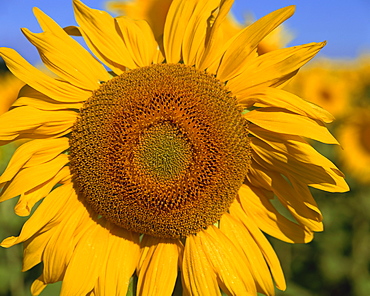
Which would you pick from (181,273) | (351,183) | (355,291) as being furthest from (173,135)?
(351,183)

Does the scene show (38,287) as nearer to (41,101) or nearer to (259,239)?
(41,101)

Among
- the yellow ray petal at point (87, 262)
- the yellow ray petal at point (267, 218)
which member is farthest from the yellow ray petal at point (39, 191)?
the yellow ray petal at point (267, 218)

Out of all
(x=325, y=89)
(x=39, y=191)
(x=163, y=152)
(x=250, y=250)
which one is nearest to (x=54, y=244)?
(x=39, y=191)

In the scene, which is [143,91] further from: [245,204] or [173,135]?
[245,204]

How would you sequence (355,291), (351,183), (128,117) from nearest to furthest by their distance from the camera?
(128,117), (355,291), (351,183)

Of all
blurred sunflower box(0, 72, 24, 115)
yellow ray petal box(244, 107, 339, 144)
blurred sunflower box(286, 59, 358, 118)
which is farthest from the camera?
blurred sunflower box(286, 59, 358, 118)

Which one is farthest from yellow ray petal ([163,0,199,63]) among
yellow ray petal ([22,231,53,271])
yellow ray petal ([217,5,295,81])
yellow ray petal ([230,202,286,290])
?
yellow ray petal ([22,231,53,271])

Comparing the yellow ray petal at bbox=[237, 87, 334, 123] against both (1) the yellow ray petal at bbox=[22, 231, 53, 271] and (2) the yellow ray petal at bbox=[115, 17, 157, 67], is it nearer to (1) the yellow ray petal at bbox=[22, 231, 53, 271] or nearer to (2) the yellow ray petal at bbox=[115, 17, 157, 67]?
(2) the yellow ray petal at bbox=[115, 17, 157, 67]
